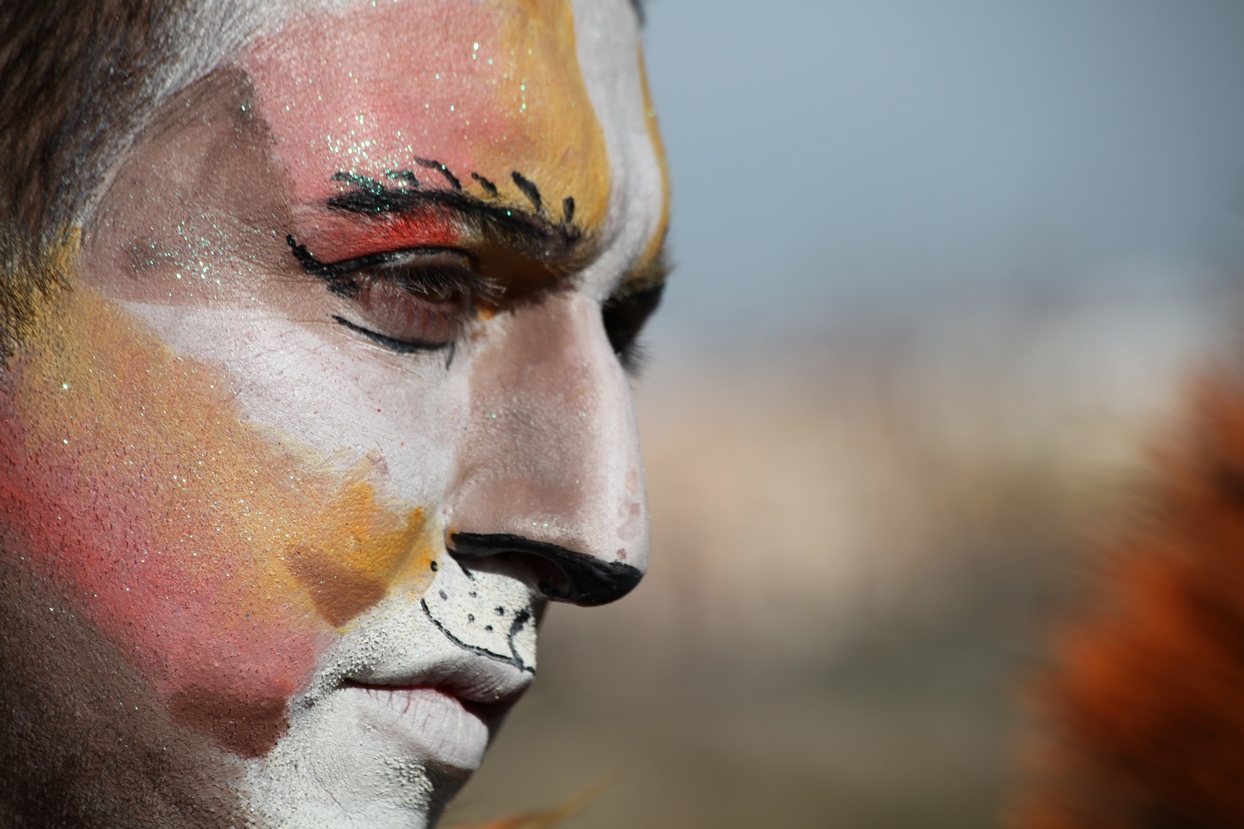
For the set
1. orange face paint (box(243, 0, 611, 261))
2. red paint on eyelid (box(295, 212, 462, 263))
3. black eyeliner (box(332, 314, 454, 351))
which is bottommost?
black eyeliner (box(332, 314, 454, 351))

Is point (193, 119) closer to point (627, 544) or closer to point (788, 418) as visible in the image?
point (627, 544)

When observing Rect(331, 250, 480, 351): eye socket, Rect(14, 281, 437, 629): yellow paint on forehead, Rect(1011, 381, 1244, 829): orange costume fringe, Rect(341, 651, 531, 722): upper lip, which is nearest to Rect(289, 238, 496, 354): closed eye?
Rect(331, 250, 480, 351): eye socket

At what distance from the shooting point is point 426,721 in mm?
1030

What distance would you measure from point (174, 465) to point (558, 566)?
0.36 metres

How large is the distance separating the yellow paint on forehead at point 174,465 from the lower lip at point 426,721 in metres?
0.11

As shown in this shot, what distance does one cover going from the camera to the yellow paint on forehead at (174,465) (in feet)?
2.97

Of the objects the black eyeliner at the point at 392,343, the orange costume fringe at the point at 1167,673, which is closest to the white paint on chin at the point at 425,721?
the black eyeliner at the point at 392,343

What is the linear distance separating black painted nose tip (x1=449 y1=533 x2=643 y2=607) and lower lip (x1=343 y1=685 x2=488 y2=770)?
0.44 ft

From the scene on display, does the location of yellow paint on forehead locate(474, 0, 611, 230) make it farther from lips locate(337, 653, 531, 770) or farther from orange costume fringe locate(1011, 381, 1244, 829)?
orange costume fringe locate(1011, 381, 1244, 829)

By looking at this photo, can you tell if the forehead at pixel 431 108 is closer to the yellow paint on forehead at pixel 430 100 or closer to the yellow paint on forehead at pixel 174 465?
the yellow paint on forehead at pixel 430 100

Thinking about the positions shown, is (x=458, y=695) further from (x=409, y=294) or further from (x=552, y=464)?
(x=409, y=294)

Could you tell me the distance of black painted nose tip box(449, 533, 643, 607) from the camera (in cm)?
104

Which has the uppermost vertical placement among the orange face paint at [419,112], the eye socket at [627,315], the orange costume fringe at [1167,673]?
the orange costume fringe at [1167,673]

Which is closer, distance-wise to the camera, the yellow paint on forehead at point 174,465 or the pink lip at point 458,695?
the yellow paint on forehead at point 174,465
